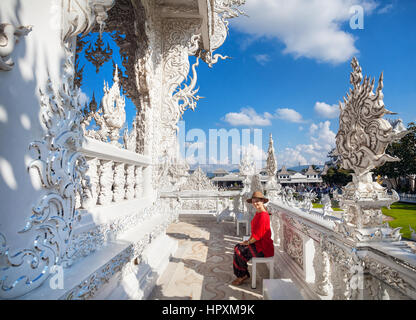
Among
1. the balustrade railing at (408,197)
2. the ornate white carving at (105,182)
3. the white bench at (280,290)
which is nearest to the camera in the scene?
the white bench at (280,290)

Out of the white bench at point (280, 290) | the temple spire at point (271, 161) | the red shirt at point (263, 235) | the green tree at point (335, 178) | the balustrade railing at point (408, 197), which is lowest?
the balustrade railing at point (408, 197)

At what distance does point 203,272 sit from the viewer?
3334 mm

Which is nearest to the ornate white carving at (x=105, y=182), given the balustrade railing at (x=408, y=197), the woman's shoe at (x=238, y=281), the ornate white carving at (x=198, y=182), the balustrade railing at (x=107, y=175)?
the balustrade railing at (x=107, y=175)

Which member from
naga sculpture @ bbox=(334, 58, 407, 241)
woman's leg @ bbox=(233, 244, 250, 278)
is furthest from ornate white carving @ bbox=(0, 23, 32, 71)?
woman's leg @ bbox=(233, 244, 250, 278)

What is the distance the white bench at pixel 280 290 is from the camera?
6.43ft

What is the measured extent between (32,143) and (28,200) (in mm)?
281

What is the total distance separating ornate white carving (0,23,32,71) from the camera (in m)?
0.95

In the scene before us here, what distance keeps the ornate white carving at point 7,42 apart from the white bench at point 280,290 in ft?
8.07

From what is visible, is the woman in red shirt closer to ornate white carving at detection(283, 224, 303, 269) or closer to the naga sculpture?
ornate white carving at detection(283, 224, 303, 269)

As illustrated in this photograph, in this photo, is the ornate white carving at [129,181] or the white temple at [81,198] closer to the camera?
the white temple at [81,198]

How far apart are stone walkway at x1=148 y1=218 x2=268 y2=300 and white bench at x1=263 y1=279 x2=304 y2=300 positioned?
25.6 inches

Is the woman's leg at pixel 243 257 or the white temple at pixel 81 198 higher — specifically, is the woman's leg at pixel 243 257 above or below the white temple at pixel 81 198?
below

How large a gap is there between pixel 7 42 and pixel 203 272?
11.1ft

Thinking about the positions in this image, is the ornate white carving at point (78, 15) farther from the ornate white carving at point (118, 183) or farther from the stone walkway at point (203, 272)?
the stone walkway at point (203, 272)
